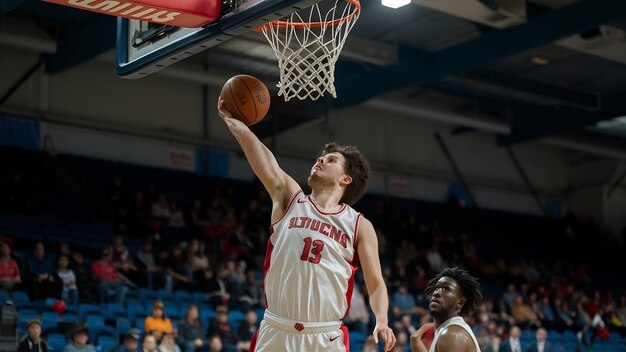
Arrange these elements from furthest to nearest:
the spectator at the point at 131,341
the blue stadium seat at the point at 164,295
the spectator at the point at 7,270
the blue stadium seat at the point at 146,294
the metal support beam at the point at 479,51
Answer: the metal support beam at the point at 479,51 → the blue stadium seat at the point at 164,295 → the blue stadium seat at the point at 146,294 → the spectator at the point at 7,270 → the spectator at the point at 131,341

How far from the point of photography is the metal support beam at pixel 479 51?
1373 cm

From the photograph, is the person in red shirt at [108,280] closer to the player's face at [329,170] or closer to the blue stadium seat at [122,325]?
the blue stadium seat at [122,325]

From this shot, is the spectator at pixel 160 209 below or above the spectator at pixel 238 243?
above

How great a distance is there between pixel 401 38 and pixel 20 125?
698cm

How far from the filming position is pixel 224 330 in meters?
11.8

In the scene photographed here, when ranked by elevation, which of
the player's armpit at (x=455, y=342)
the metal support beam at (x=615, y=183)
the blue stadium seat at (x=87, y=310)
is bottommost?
the blue stadium seat at (x=87, y=310)

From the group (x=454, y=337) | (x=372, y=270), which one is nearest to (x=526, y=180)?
(x=454, y=337)

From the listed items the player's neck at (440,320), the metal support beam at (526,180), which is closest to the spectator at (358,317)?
the player's neck at (440,320)

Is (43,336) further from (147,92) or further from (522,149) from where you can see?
(522,149)

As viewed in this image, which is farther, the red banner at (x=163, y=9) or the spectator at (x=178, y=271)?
the spectator at (x=178, y=271)

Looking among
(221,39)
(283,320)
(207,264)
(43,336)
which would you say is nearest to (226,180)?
(207,264)

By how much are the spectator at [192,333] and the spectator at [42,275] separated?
1710mm

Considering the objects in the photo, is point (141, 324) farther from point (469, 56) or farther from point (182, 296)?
point (469, 56)

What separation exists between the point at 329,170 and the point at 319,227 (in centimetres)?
36
